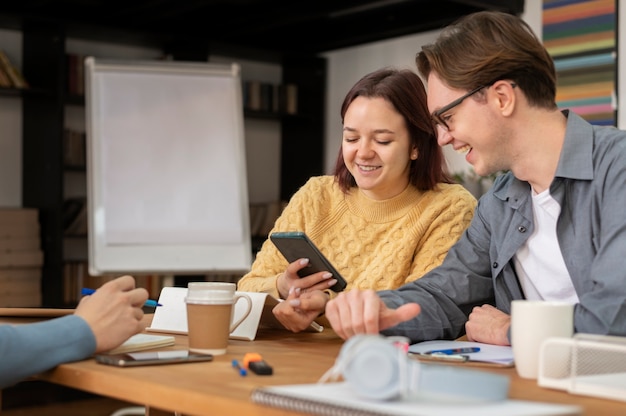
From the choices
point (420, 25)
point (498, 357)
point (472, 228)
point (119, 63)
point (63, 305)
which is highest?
point (420, 25)

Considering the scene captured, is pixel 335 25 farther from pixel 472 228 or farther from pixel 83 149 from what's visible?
pixel 472 228

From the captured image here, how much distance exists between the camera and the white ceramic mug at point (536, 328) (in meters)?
1.27

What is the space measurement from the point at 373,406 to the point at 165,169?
4.37 meters

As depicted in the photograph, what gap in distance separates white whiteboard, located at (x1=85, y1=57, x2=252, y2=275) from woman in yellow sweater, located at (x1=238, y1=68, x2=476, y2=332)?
2.57 meters

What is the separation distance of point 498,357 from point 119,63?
409cm

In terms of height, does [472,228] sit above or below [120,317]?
above

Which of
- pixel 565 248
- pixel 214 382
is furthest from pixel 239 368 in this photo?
pixel 565 248

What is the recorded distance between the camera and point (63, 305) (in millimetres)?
5613

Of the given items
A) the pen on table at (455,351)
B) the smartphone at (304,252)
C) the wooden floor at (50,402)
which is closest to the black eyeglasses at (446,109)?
the smartphone at (304,252)

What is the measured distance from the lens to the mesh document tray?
1181mm

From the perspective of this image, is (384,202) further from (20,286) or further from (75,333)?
(20,286)

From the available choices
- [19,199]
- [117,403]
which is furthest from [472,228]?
[19,199]

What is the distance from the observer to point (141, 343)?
1537 mm

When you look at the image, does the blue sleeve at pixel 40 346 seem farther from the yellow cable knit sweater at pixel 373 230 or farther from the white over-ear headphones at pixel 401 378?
the yellow cable knit sweater at pixel 373 230
